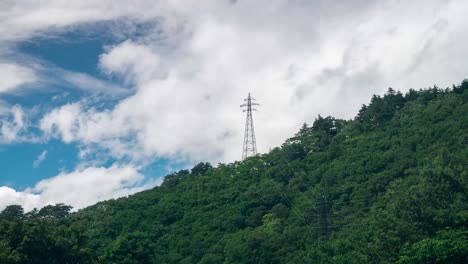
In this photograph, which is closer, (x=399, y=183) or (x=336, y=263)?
(x=336, y=263)

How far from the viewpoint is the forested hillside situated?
4584 cm

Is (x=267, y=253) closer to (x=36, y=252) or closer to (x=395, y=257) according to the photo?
(x=395, y=257)

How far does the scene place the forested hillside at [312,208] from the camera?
45.8 meters

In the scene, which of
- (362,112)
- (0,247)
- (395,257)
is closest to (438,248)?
(395,257)

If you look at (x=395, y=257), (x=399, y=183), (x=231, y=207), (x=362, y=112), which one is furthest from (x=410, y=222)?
(x=362, y=112)

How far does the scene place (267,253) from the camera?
5969 cm

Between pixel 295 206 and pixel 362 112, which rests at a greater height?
pixel 362 112

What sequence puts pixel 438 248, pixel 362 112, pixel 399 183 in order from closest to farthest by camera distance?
pixel 438 248, pixel 399 183, pixel 362 112

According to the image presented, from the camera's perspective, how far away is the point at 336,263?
47.8 m

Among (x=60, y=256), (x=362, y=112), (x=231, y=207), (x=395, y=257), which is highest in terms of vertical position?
(x=362, y=112)

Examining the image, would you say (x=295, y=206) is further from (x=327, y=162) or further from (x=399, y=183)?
(x=399, y=183)

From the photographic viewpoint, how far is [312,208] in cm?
6775

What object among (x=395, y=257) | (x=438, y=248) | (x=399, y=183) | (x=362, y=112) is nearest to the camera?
(x=438, y=248)

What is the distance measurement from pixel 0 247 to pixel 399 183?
3258 cm
